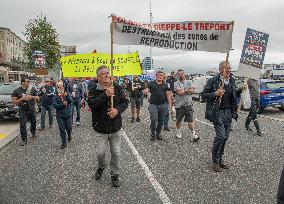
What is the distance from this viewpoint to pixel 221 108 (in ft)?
21.3

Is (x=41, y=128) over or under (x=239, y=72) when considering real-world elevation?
under

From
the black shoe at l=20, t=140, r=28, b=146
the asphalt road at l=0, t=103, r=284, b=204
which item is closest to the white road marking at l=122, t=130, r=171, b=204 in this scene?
the asphalt road at l=0, t=103, r=284, b=204

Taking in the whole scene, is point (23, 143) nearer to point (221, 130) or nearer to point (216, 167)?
point (216, 167)

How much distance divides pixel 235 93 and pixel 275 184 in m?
1.79

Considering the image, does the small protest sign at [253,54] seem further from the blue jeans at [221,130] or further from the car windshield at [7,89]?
the car windshield at [7,89]

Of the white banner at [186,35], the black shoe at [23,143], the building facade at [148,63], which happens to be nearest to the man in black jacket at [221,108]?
the white banner at [186,35]

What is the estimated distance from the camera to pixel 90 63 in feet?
43.8

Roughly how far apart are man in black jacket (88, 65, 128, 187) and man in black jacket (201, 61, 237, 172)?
1720 mm

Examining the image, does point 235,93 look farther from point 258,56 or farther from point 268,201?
point 258,56

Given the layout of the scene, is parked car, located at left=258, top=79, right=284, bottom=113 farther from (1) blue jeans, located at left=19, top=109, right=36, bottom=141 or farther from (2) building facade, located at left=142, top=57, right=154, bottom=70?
(2) building facade, located at left=142, top=57, right=154, bottom=70

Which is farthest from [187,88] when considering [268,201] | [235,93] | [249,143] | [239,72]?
[268,201]

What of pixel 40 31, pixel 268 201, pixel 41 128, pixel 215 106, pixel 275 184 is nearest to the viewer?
pixel 268 201

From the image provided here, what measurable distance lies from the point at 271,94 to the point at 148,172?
36.2ft

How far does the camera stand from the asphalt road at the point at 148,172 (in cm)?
523
